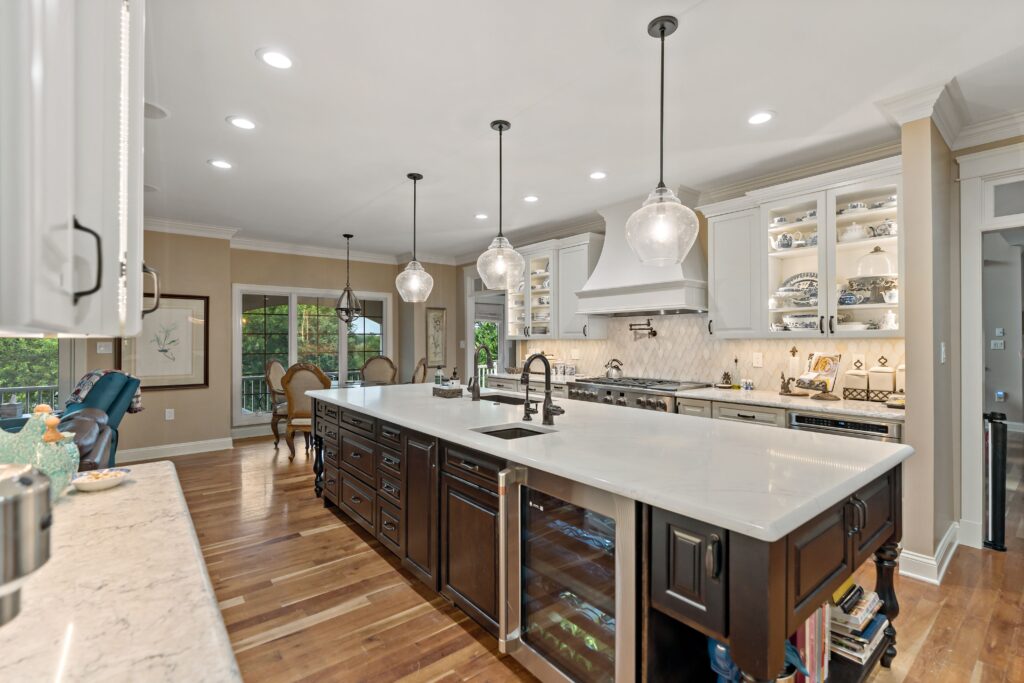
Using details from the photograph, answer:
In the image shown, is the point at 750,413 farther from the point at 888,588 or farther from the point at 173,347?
the point at 173,347

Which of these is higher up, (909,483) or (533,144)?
(533,144)

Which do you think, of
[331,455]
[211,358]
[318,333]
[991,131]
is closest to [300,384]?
[211,358]

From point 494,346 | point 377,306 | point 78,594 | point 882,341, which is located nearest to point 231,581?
point 78,594

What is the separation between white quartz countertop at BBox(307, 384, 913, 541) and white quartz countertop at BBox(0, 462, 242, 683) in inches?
41.3

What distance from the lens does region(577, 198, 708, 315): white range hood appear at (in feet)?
13.9

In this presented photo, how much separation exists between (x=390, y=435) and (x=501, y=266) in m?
1.31

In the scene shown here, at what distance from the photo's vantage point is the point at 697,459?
5.74 ft

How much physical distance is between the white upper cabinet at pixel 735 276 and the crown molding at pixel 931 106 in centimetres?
119

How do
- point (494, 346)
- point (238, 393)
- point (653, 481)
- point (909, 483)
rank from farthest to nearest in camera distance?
1. point (494, 346)
2. point (238, 393)
3. point (909, 483)
4. point (653, 481)

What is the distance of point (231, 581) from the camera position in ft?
8.96

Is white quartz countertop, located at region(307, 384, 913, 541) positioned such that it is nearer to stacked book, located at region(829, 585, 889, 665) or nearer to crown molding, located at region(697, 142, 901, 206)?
stacked book, located at region(829, 585, 889, 665)

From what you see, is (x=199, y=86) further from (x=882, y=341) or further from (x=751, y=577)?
(x=882, y=341)

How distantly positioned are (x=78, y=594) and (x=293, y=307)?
6.49 metres

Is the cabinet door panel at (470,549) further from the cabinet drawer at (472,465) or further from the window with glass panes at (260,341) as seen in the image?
the window with glass panes at (260,341)
